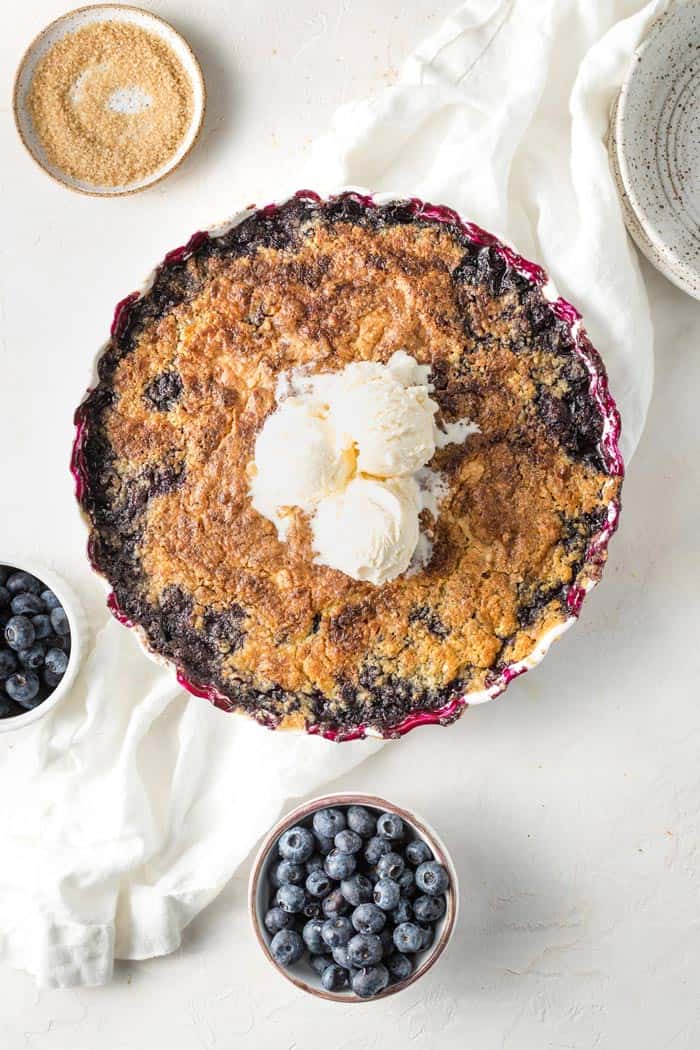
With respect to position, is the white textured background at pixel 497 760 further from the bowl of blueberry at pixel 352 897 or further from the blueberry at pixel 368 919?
the blueberry at pixel 368 919

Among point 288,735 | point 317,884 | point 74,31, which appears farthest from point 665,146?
point 317,884

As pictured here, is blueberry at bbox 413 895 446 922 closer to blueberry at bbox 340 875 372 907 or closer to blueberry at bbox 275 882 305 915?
Result: blueberry at bbox 340 875 372 907

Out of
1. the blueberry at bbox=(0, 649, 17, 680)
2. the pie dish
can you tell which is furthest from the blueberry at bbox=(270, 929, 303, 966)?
the blueberry at bbox=(0, 649, 17, 680)

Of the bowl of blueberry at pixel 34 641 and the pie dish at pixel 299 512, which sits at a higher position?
the pie dish at pixel 299 512

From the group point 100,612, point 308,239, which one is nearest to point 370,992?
point 100,612

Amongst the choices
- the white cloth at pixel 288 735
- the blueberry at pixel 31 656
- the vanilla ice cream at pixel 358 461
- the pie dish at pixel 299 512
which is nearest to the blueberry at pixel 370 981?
the white cloth at pixel 288 735

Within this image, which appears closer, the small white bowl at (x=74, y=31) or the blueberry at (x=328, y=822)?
the blueberry at (x=328, y=822)
